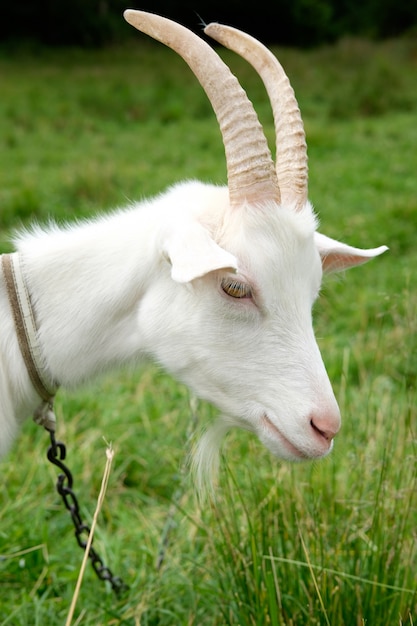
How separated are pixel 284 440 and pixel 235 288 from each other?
Result: 40 cm

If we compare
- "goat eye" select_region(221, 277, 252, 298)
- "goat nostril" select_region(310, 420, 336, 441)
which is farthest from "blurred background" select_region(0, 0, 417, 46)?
"goat nostril" select_region(310, 420, 336, 441)

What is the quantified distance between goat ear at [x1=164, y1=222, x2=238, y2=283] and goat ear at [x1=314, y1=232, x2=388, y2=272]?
1.62 feet

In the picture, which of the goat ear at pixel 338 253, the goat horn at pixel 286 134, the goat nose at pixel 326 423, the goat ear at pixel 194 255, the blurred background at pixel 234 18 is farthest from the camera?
the blurred background at pixel 234 18

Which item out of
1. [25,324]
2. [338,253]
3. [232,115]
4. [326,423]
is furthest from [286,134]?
[25,324]

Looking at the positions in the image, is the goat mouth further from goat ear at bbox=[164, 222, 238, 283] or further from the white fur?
goat ear at bbox=[164, 222, 238, 283]

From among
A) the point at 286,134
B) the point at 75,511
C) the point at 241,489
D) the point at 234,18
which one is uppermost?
the point at 234,18

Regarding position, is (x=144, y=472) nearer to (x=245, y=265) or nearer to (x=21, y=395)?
(x=21, y=395)

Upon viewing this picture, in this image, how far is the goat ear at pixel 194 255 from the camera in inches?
65.5

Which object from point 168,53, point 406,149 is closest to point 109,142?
point 406,149

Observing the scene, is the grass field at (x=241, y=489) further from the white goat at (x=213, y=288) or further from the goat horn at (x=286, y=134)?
the goat horn at (x=286, y=134)

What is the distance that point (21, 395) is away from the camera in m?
2.20

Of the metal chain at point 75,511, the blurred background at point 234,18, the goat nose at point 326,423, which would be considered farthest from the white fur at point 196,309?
the blurred background at point 234,18

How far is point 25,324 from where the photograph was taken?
2.14 metres

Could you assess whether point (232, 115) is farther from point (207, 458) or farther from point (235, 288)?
point (207, 458)
